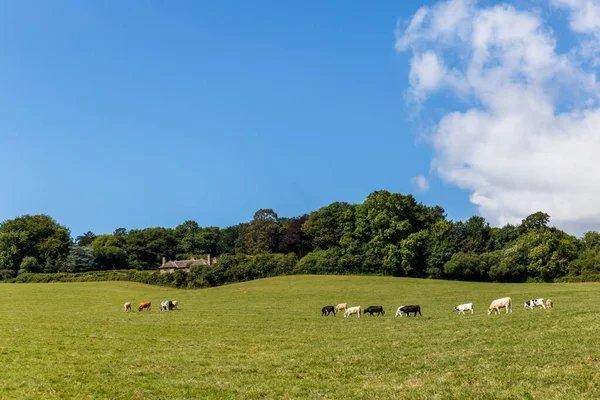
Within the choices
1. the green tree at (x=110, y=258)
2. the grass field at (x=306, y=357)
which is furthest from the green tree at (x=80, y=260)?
the grass field at (x=306, y=357)

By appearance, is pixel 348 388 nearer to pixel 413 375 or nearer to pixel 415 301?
pixel 413 375

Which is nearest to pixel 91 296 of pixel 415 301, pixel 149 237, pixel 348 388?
pixel 415 301

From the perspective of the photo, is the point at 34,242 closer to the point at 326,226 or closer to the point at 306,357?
the point at 326,226

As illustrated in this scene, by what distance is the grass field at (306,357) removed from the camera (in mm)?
14961

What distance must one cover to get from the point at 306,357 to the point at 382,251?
74.8 metres

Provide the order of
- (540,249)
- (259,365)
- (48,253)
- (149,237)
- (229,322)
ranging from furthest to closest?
(149,237) → (48,253) → (540,249) → (229,322) → (259,365)

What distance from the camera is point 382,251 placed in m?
94.1

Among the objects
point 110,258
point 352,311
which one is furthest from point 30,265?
point 352,311

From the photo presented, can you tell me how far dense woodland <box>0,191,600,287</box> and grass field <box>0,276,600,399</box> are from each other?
55.7 meters

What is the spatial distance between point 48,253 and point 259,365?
362ft

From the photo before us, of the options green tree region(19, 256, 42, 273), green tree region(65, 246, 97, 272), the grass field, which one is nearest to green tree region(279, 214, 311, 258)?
green tree region(65, 246, 97, 272)

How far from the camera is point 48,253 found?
113 metres

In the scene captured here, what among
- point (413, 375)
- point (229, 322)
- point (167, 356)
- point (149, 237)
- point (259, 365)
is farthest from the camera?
point (149, 237)

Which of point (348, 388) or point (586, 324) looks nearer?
point (348, 388)
